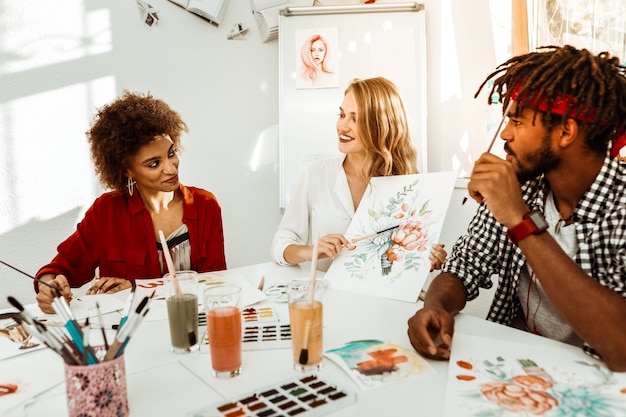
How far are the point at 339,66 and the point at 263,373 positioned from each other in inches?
82.6

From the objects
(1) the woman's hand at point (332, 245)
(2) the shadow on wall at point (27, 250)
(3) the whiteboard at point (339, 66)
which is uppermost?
(3) the whiteboard at point (339, 66)

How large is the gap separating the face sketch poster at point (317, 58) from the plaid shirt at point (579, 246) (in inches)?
60.5

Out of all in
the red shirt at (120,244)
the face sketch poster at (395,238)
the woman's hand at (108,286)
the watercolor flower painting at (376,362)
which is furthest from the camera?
the red shirt at (120,244)

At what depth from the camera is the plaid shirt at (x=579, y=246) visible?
1.02 meters

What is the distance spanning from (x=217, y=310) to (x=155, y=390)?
169 millimetres

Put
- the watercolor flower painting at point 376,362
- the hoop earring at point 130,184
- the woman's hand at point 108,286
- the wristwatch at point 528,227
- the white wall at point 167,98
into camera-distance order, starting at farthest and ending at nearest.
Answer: the white wall at point 167,98 < the hoop earring at point 130,184 < the woman's hand at point 108,286 < the wristwatch at point 528,227 < the watercolor flower painting at point 376,362

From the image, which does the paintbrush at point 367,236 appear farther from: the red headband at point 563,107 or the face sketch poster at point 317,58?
the face sketch poster at point 317,58

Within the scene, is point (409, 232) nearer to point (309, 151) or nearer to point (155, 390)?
point (155, 390)

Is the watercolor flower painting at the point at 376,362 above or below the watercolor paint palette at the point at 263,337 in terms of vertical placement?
below

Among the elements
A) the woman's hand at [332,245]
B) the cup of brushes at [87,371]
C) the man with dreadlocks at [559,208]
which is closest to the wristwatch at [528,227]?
the man with dreadlocks at [559,208]

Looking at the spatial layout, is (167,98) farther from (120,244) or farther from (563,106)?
(563,106)

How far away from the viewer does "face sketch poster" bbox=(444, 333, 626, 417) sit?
750 millimetres

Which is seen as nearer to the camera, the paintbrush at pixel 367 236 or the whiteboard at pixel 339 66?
the paintbrush at pixel 367 236

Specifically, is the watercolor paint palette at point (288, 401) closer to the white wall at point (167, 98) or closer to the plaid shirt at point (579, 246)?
the plaid shirt at point (579, 246)
